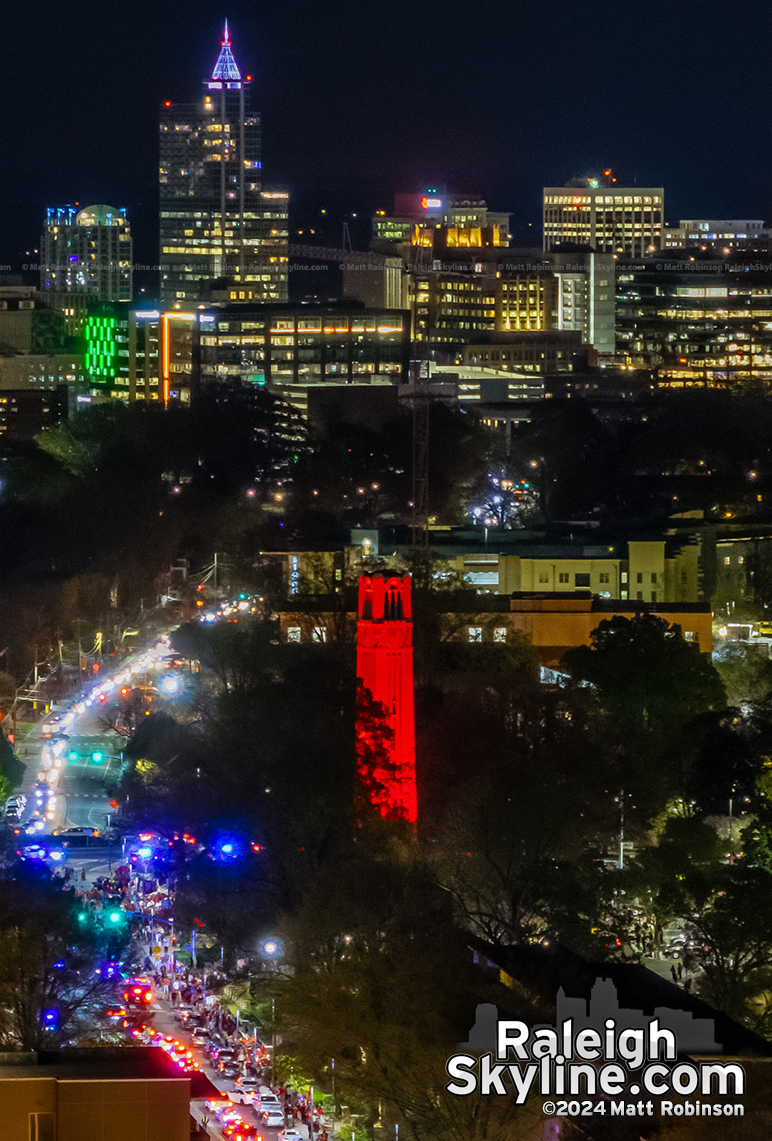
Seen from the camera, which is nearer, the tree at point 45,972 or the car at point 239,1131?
the car at point 239,1131

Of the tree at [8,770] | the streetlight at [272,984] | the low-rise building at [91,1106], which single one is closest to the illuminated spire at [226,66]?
the tree at [8,770]

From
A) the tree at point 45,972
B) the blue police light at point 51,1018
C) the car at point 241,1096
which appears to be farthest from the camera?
the blue police light at point 51,1018

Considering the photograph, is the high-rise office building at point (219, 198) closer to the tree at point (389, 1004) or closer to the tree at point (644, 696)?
the tree at point (644, 696)

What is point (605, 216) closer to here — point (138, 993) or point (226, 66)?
point (226, 66)

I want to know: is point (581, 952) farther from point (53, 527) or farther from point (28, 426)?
point (28, 426)

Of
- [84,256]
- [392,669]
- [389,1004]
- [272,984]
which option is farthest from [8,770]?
[84,256]

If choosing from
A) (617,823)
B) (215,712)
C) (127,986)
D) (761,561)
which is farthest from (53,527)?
(127,986)

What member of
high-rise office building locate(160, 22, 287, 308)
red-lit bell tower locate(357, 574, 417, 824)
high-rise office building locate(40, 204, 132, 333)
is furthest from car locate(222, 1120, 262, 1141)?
high-rise office building locate(40, 204, 132, 333)
